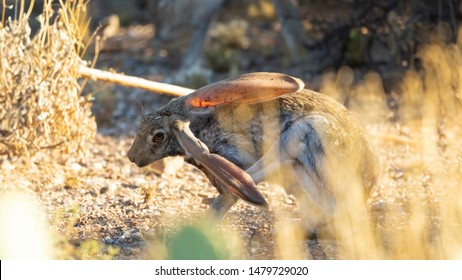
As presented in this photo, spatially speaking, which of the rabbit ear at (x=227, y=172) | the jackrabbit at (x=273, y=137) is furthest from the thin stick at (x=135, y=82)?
the rabbit ear at (x=227, y=172)

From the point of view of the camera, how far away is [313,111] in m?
5.80

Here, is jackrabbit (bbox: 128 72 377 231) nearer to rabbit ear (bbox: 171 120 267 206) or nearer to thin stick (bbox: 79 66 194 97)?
rabbit ear (bbox: 171 120 267 206)

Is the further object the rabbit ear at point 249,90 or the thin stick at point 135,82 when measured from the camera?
the thin stick at point 135,82

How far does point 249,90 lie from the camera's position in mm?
5680

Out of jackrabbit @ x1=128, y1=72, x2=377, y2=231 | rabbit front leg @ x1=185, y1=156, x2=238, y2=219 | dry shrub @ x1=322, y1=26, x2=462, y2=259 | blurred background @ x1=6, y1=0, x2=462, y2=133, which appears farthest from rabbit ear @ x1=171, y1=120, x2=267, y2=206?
blurred background @ x1=6, y1=0, x2=462, y2=133

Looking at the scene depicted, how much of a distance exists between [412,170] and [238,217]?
2272 mm

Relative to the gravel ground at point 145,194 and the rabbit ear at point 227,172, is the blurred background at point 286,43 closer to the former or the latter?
the gravel ground at point 145,194

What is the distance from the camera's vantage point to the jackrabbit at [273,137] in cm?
564

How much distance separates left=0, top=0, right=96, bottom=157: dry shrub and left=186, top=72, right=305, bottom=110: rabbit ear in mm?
1902

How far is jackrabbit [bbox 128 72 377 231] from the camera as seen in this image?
564 centimetres

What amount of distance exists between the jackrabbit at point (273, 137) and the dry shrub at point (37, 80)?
1.58 meters

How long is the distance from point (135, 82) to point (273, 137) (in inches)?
69.5

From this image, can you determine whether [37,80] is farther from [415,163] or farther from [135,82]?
[415,163]
